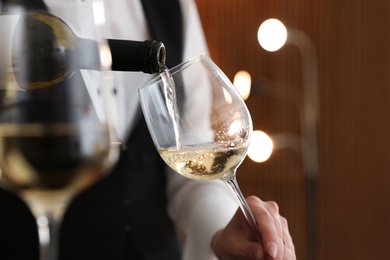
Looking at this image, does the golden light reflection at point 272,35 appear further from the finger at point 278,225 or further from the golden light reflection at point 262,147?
the finger at point 278,225

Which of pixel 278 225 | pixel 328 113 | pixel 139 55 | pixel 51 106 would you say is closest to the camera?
pixel 51 106

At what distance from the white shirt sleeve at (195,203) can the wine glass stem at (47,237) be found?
742 mm

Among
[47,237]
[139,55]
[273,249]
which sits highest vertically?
[139,55]

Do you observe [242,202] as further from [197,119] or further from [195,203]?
[195,203]

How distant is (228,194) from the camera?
1462 millimetres

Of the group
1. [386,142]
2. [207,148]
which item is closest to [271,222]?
[207,148]

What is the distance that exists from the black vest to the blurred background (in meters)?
2.18

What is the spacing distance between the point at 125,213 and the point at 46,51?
1105 millimetres

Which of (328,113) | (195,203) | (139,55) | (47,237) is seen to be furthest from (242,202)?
(328,113)

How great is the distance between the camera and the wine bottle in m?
0.44

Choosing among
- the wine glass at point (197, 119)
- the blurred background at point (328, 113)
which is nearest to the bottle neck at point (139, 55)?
the wine glass at point (197, 119)

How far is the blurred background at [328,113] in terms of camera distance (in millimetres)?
3781

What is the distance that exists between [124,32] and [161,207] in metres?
0.40

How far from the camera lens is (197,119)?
2.86 feet
